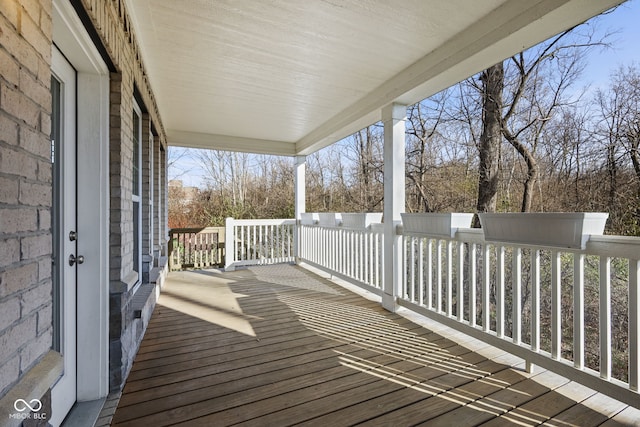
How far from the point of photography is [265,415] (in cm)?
169

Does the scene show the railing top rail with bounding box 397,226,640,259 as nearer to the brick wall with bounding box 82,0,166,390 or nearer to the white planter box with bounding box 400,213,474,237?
the white planter box with bounding box 400,213,474,237

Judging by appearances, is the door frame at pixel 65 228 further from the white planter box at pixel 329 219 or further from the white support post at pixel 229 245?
the white support post at pixel 229 245

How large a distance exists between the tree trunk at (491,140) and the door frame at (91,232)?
544cm

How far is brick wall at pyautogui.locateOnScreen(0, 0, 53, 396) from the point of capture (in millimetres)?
793

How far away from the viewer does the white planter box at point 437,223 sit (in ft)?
8.91

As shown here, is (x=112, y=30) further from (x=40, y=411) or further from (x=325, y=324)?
(x=325, y=324)

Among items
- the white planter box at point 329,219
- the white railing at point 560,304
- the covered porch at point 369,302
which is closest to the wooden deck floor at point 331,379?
the covered porch at point 369,302

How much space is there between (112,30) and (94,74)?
0.27 m

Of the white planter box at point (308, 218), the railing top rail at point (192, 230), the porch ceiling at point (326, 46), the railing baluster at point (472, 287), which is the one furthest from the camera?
the railing top rail at point (192, 230)

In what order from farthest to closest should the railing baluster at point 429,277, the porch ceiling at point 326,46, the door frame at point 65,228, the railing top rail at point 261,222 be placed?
the railing top rail at point 261,222 < the railing baluster at point 429,277 < the porch ceiling at point 326,46 < the door frame at point 65,228

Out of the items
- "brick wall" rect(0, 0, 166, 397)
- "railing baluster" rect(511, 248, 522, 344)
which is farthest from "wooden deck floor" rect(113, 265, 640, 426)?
"brick wall" rect(0, 0, 166, 397)

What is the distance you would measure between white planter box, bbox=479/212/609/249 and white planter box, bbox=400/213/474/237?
40 cm

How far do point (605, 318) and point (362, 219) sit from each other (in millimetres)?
2662

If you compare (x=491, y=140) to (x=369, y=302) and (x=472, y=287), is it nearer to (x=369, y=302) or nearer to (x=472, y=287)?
(x=369, y=302)
